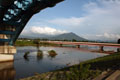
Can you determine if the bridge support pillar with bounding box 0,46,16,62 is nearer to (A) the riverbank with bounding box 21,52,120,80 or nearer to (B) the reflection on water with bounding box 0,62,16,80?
(B) the reflection on water with bounding box 0,62,16,80

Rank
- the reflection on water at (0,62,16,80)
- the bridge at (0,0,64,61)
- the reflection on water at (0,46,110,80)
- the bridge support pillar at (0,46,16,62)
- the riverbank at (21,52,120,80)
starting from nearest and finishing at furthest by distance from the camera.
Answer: the riverbank at (21,52,120,80) → the reflection on water at (0,62,16,80) → the reflection on water at (0,46,110,80) → the bridge at (0,0,64,61) → the bridge support pillar at (0,46,16,62)

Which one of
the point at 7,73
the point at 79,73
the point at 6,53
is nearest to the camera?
the point at 79,73

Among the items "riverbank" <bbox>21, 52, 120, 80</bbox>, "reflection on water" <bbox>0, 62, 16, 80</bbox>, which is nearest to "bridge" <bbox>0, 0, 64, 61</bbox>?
"reflection on water" <bbox>0, 62, 16, 80</bbox>

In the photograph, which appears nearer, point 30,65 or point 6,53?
point 30,65

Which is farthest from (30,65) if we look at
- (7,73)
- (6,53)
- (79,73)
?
(79,73)

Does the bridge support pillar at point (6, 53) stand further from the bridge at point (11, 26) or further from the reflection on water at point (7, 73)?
the reflection on water at point (7, 73)

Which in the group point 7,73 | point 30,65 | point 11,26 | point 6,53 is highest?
point 11,26

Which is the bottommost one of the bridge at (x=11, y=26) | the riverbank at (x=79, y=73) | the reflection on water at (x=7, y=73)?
the reflection on water at (x=7, y=73)

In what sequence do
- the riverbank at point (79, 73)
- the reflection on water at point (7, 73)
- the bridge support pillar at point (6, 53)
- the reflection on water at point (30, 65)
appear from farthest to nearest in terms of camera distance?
the bridge support pillar at point (6, 53) < the reflection on water at point (30, 65) < the reflection on water at point (7, 73) < the riverbank at point (79, 73)

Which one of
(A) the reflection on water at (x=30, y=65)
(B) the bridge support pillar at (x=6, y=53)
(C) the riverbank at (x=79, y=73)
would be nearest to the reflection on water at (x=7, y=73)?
(A) the reflection on water at (x=30, y=65)

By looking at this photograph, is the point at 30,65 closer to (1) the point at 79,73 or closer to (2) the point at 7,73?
(2) the point at 7,73

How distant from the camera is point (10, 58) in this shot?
25.3 meters

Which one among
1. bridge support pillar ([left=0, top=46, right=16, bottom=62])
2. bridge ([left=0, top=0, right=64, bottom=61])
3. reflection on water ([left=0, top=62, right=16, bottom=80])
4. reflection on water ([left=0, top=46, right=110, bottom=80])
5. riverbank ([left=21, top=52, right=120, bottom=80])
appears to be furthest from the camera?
bridge support pillar ([left=0, top=46, right=16, bottom=62])

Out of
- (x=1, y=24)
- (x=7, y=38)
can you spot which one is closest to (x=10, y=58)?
(x=7, y=38)
